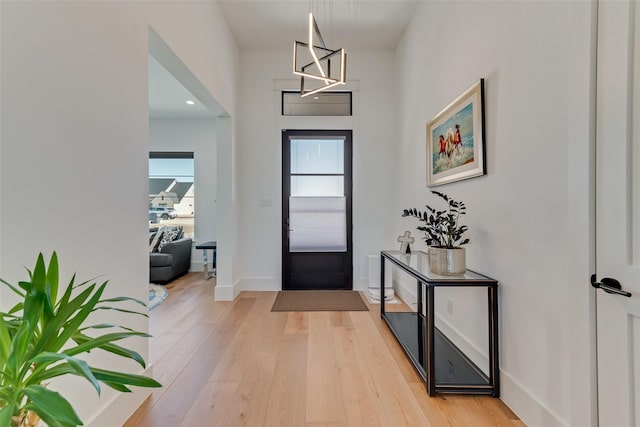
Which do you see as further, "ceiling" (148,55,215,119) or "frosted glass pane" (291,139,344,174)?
"frosted glass pane" (291,139,344,174)

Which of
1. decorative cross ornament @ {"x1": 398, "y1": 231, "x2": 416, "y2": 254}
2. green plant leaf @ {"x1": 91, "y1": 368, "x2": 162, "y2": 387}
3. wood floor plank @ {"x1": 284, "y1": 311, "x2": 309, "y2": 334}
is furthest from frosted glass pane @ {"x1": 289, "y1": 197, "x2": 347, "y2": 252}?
green plant leaf @ {"x1": 91, "y1": 368, "x2": 162, "y2": 387}

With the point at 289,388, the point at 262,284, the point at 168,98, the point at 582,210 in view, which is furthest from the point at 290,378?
the point at 168,98

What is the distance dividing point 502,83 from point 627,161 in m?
0.93

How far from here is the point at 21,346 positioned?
673 mm

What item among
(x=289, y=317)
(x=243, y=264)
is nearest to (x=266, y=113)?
(x=243, y=264)

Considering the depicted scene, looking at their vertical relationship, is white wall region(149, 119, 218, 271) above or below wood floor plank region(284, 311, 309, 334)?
above

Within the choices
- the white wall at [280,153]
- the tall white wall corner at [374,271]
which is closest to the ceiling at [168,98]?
the white wall at [280,153]

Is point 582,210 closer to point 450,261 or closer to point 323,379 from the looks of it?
point 450,261

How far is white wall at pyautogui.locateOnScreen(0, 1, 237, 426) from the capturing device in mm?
1072

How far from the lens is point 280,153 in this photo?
13.8 feet

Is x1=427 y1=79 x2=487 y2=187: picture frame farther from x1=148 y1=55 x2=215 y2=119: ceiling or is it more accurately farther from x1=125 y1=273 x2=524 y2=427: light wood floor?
x1=148 y1=55 x2=215 y2=119: ceiling

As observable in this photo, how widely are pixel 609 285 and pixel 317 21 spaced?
3715 millimetres

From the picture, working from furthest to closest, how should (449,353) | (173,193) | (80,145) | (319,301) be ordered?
1. (173,193)
2. (319,301)
3. (449,353)
4. (80,145)

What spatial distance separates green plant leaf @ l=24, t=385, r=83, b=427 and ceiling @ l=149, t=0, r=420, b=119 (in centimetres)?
335
